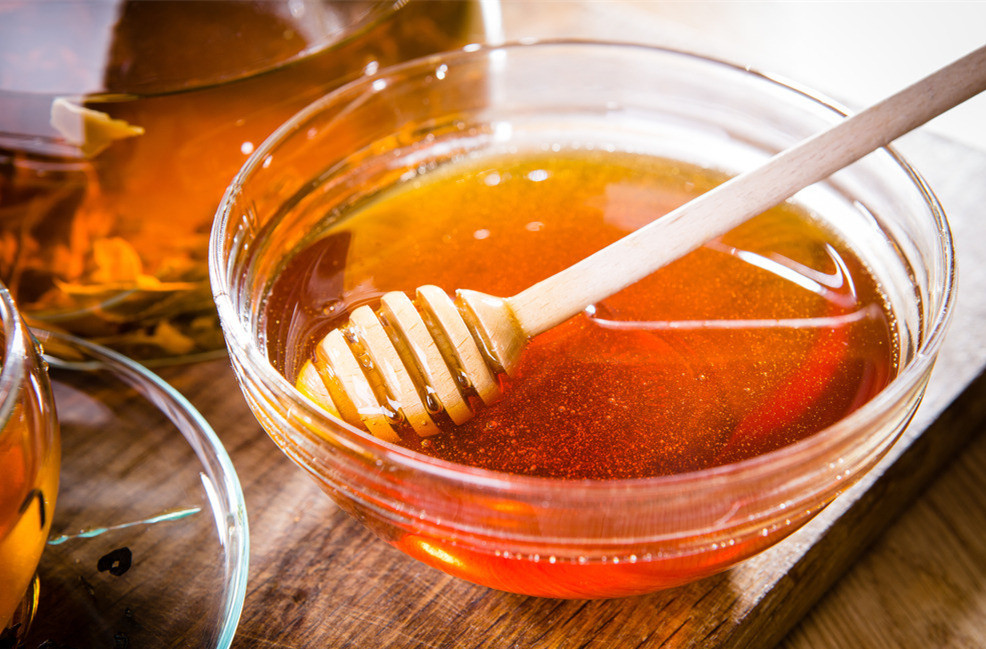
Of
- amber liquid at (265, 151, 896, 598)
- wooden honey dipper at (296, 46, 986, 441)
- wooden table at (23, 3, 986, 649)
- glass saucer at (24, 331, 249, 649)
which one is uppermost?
wooden honey dipper at (296, 46, 986, 441)

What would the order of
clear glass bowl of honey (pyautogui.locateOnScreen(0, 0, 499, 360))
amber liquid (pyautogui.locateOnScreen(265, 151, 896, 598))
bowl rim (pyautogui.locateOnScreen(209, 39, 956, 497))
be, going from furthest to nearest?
clear glass bowl of honey (pyautogui.locateOnScreen(0, 0, 499, 360)) < amber liquid (pyautogui.locateOnScreen(265, 151, 896, 598)) < bowl rim (pyautogui.locateOnScreen(209, 39, 956, 497))

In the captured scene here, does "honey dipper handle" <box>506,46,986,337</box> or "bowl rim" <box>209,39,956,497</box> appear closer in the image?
"bowl rim" <box>209,39,956,497</box>

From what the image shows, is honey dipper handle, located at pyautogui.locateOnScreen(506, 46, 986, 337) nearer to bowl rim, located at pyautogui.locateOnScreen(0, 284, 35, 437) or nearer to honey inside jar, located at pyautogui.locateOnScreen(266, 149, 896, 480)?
honey inside jar, located at pyautogui.locateOnScreen(266, 149, 896, 480)

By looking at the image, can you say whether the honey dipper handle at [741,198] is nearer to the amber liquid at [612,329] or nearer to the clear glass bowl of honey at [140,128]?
the amber liquid at [612,329]

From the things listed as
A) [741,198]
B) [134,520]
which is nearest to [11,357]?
[134,520]

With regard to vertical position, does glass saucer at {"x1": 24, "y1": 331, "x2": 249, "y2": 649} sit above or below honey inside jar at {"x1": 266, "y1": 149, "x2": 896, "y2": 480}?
below

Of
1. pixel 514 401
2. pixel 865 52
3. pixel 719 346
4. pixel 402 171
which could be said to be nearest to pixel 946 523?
pixel 719 346

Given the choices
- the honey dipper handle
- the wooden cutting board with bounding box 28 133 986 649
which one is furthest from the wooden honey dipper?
the wooden cutting board with bounding box 28 133 986 649
